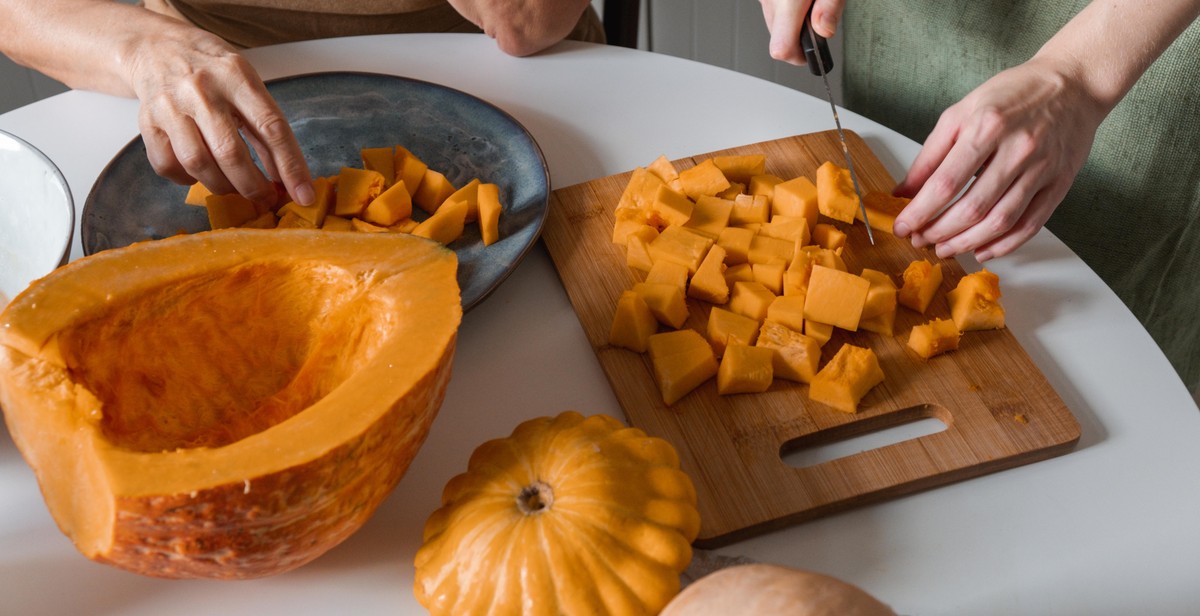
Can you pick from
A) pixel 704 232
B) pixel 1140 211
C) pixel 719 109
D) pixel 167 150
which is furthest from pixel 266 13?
pixel 1140 211

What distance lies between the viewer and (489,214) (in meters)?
1.33

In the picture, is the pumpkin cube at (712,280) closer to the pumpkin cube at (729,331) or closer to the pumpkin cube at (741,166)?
the pumpkin cube at (729,331)

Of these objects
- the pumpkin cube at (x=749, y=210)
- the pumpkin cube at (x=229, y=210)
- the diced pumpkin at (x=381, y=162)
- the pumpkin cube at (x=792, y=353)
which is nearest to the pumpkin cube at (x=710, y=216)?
the pumpkin cube at (x=749, y=210)

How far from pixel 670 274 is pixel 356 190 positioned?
0.45 meters

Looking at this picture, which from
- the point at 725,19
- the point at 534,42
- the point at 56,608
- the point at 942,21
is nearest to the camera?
the point at 56,608

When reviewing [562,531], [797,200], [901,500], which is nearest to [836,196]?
[797,200]

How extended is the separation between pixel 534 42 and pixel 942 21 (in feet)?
2.56

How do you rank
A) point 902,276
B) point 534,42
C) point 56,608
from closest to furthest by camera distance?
point 56,608, point 902,276, point 534,42

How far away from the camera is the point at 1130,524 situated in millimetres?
1019

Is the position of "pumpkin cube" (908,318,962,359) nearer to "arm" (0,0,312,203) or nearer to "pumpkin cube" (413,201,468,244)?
"pumpkin cube" (413,201,468,244)

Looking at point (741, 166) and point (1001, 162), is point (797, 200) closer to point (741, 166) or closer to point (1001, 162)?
point (741, 166)

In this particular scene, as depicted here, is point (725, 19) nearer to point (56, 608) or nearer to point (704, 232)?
point (704, 232)

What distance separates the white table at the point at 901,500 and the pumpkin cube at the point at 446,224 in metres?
0.10

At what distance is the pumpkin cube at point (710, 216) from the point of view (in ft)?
4.46
